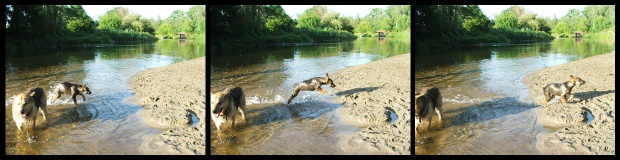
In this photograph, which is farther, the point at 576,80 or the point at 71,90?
the point at 576,80

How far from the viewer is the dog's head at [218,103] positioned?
3537 millimetres

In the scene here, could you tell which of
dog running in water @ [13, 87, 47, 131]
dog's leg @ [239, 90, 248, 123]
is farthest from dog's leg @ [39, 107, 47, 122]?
dog's leg @ [239, 90, 248, 123]

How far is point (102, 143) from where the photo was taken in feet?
12.1

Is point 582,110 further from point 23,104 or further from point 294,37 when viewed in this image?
point 23,104

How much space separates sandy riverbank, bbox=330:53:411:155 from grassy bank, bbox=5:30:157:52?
170cm

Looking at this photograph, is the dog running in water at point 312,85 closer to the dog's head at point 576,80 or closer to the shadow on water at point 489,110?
the shadow on water at point 489,110

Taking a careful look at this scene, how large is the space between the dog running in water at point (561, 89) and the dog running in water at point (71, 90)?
12.7ft

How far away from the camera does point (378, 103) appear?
12.7 ft

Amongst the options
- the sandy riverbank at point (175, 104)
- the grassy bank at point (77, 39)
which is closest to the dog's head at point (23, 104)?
the grassy bank at point (77, 39)

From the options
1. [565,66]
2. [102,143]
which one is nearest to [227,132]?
[102,143]

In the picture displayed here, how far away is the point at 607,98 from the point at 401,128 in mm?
1804

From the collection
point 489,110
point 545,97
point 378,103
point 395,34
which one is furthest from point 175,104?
point 545,97

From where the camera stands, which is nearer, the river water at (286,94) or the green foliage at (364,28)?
the river water at (286,94)

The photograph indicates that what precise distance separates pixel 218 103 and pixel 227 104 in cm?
11
